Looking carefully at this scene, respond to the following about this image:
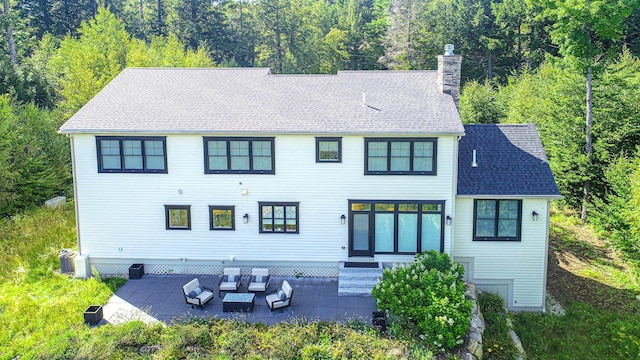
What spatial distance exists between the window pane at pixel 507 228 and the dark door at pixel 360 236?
4.00 metres

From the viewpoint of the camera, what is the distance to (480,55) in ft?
166

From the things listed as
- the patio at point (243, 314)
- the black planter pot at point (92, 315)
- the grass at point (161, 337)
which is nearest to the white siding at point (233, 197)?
the patio at point (243, 314)

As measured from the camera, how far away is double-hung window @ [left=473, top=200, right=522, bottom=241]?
1487 centimetres

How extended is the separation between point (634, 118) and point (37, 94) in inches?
1412

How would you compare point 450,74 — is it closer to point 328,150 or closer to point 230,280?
point 328,150

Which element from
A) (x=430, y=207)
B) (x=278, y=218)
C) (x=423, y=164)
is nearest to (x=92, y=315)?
(x=278, y=218)

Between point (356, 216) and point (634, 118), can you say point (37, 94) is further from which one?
point (634, 118)

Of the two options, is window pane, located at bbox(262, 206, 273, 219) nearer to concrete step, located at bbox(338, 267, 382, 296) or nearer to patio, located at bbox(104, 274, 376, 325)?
patio, located at bbox(104, 274, 376, 325)

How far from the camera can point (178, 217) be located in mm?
15477

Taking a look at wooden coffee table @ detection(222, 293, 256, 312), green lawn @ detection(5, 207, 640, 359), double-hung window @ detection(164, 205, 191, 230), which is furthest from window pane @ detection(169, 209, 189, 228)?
wooden coffee table @ detection(222, 293, 256, 312)

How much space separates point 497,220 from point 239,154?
8241 millimetres

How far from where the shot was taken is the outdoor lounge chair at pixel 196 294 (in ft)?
44.0

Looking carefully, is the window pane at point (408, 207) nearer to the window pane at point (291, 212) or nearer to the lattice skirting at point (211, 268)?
the lattice skirting at point (211, 268)

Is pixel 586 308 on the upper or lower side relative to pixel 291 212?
lower
